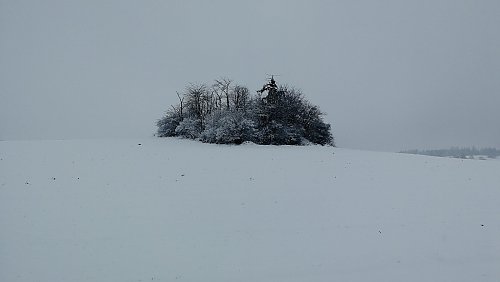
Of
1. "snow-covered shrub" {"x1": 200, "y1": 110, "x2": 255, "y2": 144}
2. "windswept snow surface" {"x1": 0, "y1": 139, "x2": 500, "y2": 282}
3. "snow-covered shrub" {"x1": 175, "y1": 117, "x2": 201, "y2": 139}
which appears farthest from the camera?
"snow-covered shrub" {"x1": 175, "y1": 117, "x2": 201, "y2": 139}

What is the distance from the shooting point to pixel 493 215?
14.9 m

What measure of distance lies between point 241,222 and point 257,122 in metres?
25.7

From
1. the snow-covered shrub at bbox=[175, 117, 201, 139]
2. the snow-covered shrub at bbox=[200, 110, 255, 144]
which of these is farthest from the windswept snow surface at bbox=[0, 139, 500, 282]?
the snow-covered shrub at bbox=[175, 117, 201, 139]

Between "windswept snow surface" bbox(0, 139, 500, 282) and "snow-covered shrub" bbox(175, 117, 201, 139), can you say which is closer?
"windswept snow surface" bbox(0, 139, 500, 282)

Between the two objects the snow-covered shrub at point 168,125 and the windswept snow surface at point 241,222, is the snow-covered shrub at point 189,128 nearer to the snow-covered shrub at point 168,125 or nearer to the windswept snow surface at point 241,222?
the snow-covered shrub at point 168,125

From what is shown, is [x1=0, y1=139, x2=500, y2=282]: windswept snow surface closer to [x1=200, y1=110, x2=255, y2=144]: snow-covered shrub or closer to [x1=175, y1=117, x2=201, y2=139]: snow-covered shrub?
[x1=200, y1=110, x2=255, y2=144]: snow-covered shrub

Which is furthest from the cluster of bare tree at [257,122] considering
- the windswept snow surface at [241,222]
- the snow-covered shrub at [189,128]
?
the windswept snow surface at [241,222]

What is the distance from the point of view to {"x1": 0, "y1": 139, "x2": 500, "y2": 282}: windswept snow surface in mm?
9898

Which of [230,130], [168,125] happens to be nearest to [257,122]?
[230,130]

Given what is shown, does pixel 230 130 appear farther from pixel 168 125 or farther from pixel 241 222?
pixel 241 222

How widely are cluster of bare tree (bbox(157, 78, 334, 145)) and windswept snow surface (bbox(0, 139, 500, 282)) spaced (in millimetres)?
12625

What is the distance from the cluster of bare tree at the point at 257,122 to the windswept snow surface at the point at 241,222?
12.6 metres

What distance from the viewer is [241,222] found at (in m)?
13.4

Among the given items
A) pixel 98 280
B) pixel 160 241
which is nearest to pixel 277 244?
pixel 160 241
